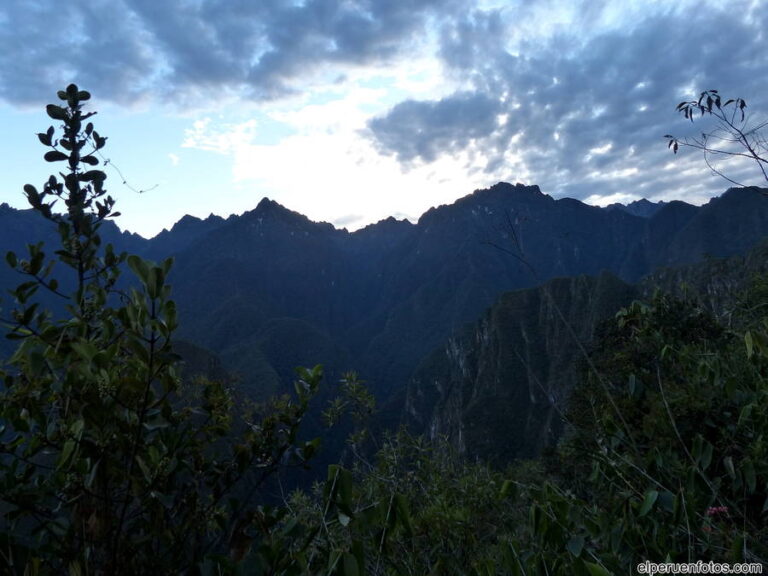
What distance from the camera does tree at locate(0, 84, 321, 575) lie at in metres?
1.74

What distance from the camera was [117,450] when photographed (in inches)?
84.1

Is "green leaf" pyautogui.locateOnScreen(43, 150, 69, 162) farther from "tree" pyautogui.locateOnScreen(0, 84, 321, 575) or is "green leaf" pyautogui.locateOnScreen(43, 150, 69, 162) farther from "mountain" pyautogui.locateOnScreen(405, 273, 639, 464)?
"mountain" pyautogui.locateOnScreen(405, 273, 639, 464)

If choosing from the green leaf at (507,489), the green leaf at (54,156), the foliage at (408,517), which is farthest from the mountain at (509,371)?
the green leaf at (54,156)

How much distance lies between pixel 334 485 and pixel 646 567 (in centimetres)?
132

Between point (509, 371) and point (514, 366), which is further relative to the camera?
point (509, 371)

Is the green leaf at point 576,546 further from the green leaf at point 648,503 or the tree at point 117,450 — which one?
the tree at point 117,450

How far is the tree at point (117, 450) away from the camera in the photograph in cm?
174

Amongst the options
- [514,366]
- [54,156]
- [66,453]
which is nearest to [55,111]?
[54,156]

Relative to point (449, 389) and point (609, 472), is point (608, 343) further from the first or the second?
point (449, 389)

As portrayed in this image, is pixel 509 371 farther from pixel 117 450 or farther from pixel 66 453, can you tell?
pixel 66 453

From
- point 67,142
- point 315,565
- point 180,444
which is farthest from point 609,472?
point 67,142

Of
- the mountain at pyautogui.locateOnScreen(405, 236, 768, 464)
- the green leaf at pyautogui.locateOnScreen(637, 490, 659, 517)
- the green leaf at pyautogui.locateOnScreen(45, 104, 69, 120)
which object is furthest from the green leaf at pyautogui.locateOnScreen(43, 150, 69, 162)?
the mountain at pyautogui.locateOnScreen(405, 236, 768, 464)

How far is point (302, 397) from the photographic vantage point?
8.48 ft

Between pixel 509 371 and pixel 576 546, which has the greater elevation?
pixel 576 546
